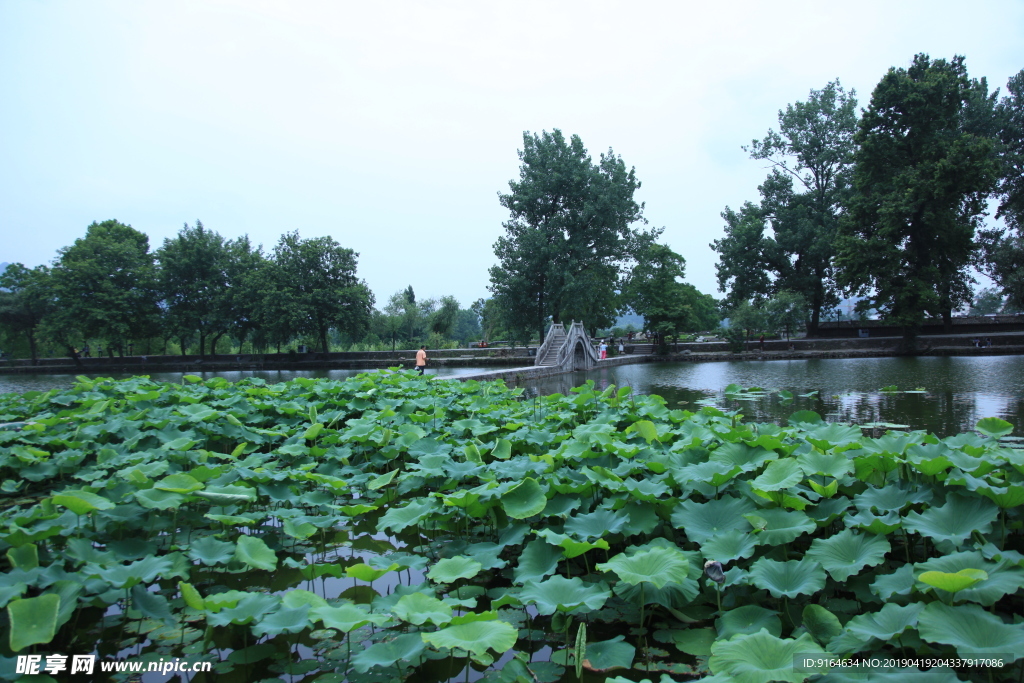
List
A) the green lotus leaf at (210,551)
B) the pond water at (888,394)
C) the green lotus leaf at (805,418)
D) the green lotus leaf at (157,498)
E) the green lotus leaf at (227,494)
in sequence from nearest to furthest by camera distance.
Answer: the green lotus leaf at (210,551), the green lotus leaf at (157,498), the green lotus leaf at (227,494), the green lotus leaf at (805,418), the pond water at (888,394)

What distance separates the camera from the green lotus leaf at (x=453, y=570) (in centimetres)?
219

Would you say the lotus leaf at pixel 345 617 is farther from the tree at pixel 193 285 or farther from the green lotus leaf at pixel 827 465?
the tree at pixel 193 285

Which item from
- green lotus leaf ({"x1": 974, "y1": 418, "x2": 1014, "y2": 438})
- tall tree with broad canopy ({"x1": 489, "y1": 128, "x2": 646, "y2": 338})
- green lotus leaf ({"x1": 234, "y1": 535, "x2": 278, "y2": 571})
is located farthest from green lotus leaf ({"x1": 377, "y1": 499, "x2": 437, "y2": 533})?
tall tree with broad canopy ({"x1": 489, "y1": 128, "x2": 646, "y2": 338})

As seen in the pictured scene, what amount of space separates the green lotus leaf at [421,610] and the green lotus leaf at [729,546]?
105 centimetres

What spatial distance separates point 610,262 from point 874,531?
27.5 meters

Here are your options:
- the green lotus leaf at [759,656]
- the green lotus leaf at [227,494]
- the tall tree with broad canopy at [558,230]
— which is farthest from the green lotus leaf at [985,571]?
the tall tree with broad canopy at [558,230]

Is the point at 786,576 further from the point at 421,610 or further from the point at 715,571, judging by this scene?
the point at 421,610

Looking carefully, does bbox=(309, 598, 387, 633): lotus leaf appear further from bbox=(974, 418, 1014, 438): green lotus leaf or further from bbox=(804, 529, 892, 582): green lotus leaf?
bbox=(974, 418, 1014, 438): green lotus leaf

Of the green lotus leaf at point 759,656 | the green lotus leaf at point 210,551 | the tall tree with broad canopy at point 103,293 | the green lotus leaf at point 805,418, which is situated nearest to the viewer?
the green lotus leaf at point 759,656

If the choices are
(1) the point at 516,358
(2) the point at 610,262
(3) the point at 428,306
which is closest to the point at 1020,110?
(2) the point at 610,262

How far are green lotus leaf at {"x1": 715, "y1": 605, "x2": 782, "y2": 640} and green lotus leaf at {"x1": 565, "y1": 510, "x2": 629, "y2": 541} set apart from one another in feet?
1.78

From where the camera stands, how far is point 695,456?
11.1 ft

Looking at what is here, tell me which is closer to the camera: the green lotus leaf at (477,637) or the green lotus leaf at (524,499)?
the green lotus leaf at (477,637)

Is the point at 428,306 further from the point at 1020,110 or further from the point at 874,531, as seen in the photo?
the point at 874,531
